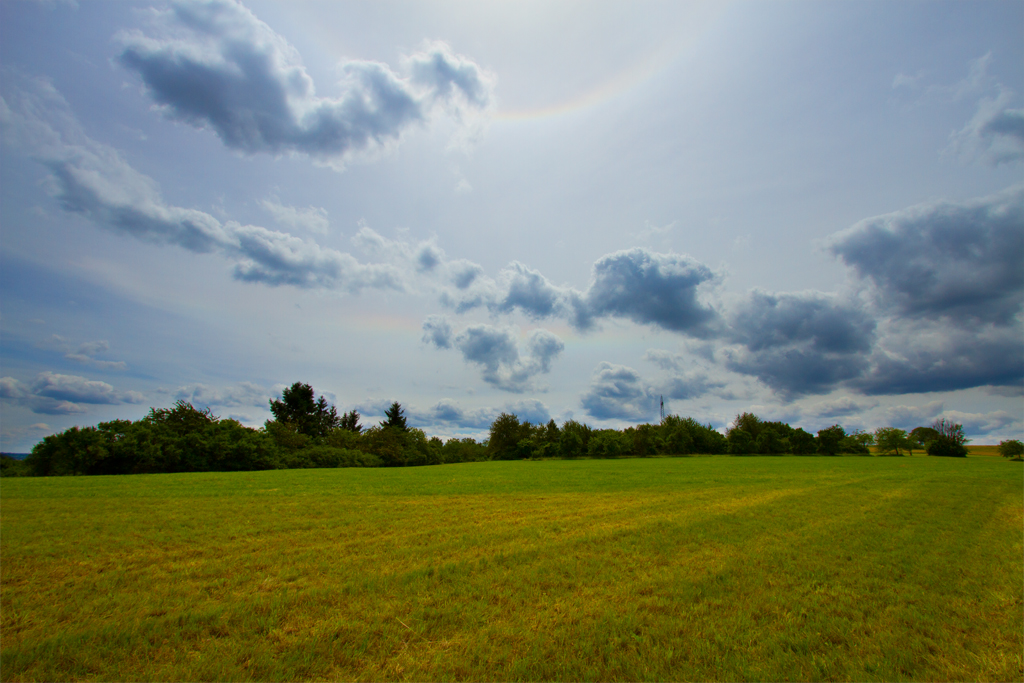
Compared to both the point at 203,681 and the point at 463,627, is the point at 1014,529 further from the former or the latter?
the point at 203,681

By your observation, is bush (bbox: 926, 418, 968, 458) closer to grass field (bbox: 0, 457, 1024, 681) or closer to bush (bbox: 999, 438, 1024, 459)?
bush (bbox: 999, 438, 1024, 459)

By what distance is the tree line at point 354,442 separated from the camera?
117 feet

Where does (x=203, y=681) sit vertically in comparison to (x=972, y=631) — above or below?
above

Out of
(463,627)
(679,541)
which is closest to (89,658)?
A: (463,627)

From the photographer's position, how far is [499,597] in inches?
229

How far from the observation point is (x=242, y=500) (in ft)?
46.5

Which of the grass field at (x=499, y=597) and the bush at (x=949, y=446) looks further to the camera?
the bush at (x=949, y=446)

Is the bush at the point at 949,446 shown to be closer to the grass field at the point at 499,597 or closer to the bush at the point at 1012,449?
the bush at the point at 1012,449

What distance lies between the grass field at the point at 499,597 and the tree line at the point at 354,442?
32589 mm

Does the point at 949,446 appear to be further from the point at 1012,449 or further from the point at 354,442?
the point at 354,442

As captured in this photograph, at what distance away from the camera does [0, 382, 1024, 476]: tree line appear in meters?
35.6

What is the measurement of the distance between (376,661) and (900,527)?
47.1 feet

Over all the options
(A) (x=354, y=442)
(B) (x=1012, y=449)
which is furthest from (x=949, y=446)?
(A) (x=354, y=442)

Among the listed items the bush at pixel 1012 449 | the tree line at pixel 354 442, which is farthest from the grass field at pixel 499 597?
the bush at pixel 1012 449
